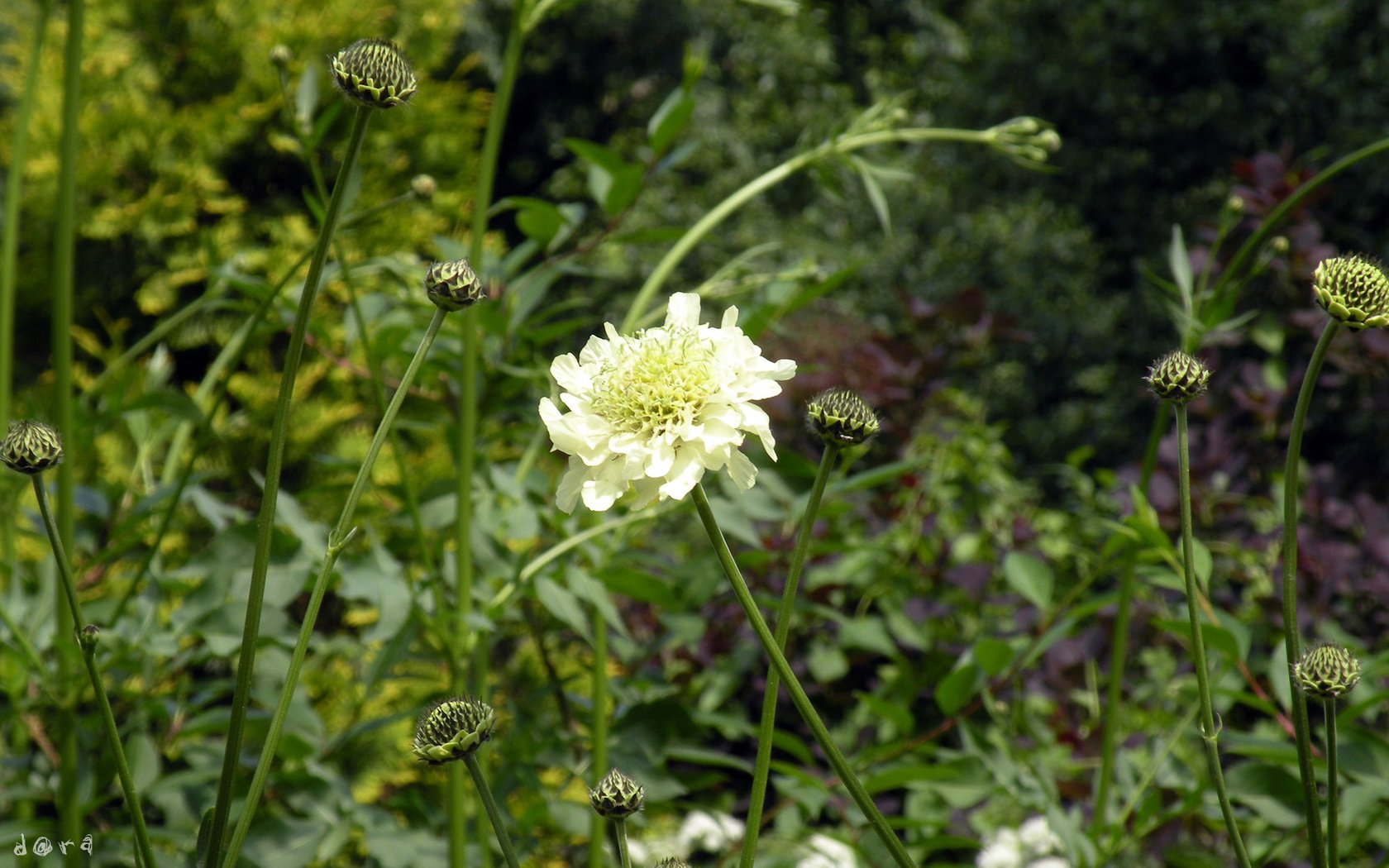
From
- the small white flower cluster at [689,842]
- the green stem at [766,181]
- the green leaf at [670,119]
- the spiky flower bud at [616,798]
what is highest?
the green leaf at [670,119]

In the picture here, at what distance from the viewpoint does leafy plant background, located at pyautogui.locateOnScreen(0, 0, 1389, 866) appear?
1.17 meters

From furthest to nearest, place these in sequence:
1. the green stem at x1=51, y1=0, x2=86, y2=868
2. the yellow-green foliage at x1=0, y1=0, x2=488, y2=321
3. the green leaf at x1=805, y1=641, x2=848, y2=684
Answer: the yellow-green foliage at x1=0, y1=0, x2=488, y2=321 → the green leaf at x1=805, y1=641, x2=848, y2=684 → the green stem at x1=51, y1=0, x2=86, y2=868

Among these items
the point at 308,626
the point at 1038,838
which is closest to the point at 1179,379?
the point at 308,626

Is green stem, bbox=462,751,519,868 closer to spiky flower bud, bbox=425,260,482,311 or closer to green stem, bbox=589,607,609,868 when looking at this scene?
spiky flower bud, bbox=425,260,482,311

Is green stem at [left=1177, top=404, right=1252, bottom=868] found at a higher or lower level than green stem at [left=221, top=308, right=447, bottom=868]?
lower

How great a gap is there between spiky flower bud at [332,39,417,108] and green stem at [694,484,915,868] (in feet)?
0.85

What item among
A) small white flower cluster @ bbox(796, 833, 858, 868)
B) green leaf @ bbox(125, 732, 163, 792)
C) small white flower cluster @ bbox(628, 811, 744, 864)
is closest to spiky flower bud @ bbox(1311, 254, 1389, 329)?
small white flower cluster @ bbox(796, 833, 858, 868)

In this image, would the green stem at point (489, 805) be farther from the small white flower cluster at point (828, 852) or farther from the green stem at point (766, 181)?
the small white flower cluster at point (828, 852)

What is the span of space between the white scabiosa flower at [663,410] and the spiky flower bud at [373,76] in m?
0.18

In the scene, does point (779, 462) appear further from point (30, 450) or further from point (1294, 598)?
point (30, 450)

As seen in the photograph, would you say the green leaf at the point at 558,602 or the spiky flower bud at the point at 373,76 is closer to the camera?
the spiky flower bud at the point at 373,76

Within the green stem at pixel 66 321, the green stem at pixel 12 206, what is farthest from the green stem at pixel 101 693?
the green stem at pixel 12 206

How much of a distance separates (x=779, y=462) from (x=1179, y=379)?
0.69 meters

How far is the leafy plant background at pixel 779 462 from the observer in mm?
1170
